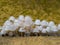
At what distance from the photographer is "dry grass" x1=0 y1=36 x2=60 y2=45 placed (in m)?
0.74

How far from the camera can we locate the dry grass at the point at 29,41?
74 centimetres

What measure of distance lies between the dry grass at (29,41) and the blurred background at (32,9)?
0.76m

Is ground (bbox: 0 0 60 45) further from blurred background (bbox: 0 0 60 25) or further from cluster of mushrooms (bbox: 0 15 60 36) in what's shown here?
cluster of mushrooms (bbox: 0 15 60 36)

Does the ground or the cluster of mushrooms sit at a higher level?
the ground

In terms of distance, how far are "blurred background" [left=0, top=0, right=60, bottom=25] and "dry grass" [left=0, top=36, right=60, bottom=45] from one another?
0.76m

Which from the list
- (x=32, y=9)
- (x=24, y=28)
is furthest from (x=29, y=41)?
(x=32, y=9)

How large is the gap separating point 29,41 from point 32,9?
36.0 inches

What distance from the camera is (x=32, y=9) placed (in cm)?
165

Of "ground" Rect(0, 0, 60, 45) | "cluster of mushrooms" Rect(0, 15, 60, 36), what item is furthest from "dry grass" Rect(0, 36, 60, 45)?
"ground" Rect(0, 0, 60, 45)

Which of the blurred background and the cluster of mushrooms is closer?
the cluster of mushrooms

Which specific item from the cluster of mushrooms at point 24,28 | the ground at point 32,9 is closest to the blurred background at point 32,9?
the ground at point 32,9

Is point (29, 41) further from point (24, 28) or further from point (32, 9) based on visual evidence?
point (32, 9)

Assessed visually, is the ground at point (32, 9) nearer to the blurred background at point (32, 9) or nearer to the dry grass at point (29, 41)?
the blurred background at point (32, 9)

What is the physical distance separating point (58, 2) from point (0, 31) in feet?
3.20
